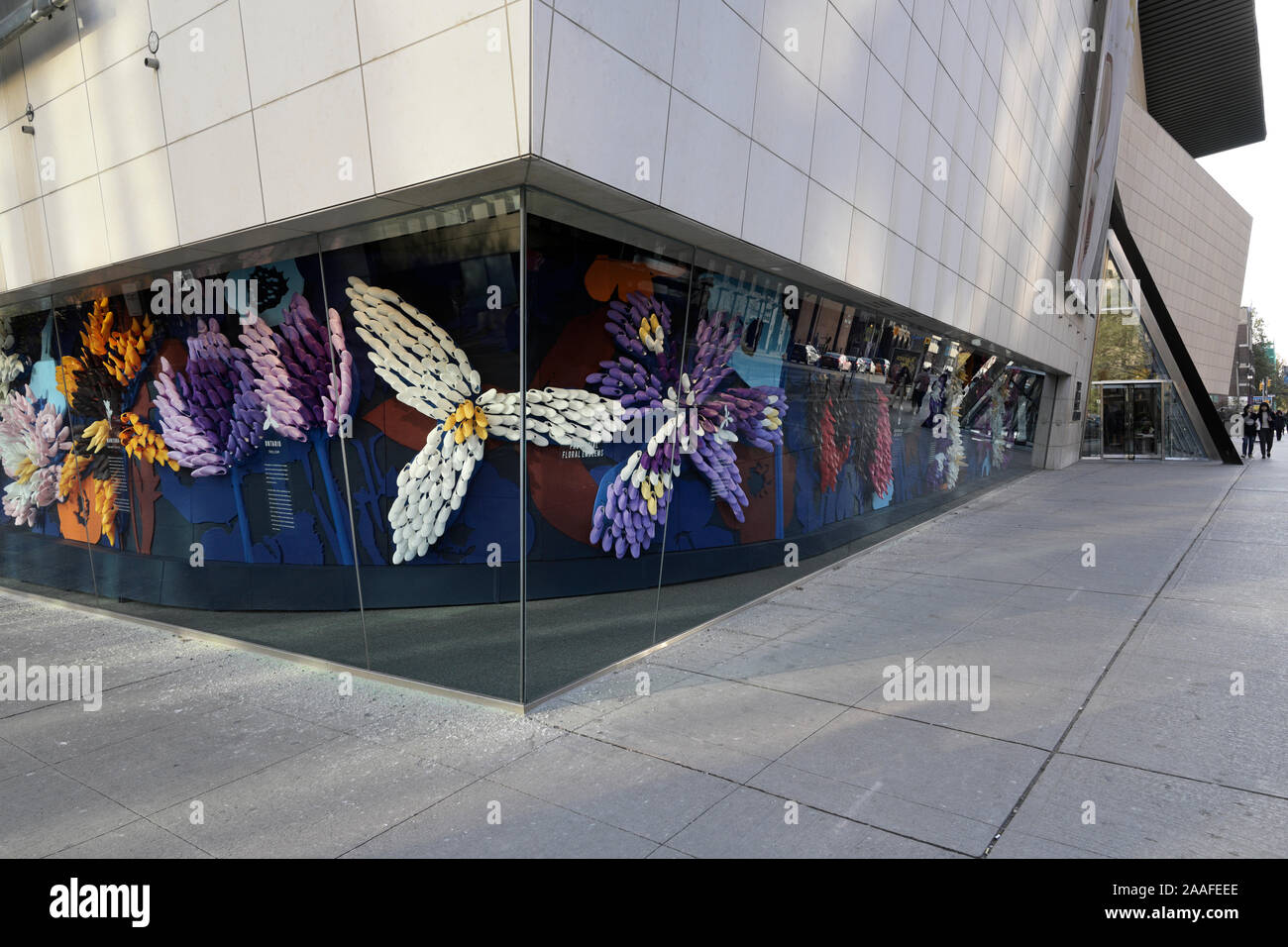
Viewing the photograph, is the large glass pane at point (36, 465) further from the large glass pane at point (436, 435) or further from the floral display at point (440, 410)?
the floral display at point (440, 410)

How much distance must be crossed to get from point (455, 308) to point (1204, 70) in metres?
46.3

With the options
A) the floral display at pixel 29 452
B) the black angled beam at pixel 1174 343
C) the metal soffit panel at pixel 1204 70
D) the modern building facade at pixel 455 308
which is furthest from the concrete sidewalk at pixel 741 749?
the metal soffit panel at pixel 1204 70

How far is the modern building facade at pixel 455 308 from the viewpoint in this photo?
534 centimetres

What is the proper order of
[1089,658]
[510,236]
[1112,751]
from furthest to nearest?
[1089,658]
[510,236]
[1112,751]

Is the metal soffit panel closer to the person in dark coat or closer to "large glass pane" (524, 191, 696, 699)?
the person in dark coat

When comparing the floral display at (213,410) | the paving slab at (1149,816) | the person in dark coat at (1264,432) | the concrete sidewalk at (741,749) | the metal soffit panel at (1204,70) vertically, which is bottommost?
the concrete sidewalk at (741,749)

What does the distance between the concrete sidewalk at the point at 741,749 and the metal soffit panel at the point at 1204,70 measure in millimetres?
36789

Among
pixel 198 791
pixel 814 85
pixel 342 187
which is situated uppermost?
pixel 814 85

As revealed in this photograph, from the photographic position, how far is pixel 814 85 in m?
7.71

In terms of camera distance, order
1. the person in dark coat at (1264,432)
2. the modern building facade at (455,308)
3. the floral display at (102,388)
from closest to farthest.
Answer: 1. the modern building facade at (455,308)
2. the floral display at (102,388)
3. the person in dark coat at (1264,432)

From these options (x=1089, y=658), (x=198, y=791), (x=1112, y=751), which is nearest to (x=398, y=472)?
(x=198, y=791)

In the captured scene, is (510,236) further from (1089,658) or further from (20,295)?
(20,295)

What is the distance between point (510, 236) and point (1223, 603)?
301 inches

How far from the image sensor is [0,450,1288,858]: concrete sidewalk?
378 centimetres
